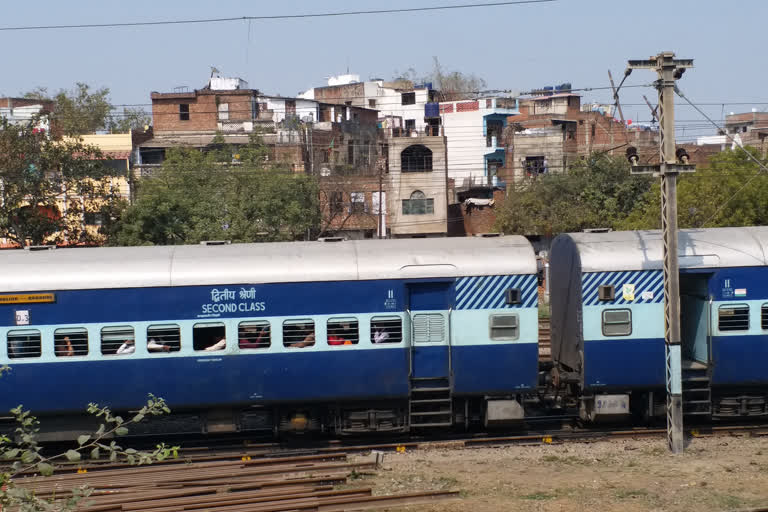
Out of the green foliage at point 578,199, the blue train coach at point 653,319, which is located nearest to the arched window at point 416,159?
the green foliage at point 578,199

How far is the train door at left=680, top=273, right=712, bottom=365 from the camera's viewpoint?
666 inches

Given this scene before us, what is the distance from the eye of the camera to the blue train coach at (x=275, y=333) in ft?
51.6

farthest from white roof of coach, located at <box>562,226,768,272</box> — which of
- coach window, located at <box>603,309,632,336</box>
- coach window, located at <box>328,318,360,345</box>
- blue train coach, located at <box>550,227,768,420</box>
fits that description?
coach window, located at <box>328,318,360,345</box>

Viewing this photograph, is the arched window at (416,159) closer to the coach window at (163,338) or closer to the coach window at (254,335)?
the coach window at (254,335)

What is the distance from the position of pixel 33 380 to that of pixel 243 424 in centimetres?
396

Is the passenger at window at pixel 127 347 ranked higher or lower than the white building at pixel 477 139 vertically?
lower

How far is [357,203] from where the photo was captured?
184 ft

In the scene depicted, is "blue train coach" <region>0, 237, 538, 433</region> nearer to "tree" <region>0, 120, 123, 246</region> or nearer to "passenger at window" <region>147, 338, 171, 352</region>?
"passenger at window" <region>147, 338, 171, 352</region>

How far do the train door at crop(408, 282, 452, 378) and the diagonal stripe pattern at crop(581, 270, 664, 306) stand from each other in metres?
2.71

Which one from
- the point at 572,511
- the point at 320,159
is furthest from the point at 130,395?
the point at 320,159

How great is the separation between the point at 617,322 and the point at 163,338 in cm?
872

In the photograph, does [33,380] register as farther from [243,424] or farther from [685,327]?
[685,327]

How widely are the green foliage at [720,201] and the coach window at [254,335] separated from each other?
21.2 meters

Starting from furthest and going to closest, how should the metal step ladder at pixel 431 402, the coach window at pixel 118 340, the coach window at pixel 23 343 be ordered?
the metal step ladder at pixel 431 402 < the coach window at pixel 118 340 < the coach window at pixel 23 343
